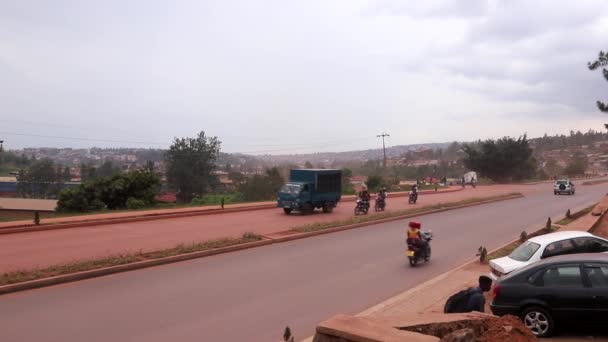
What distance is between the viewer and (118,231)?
2130cm

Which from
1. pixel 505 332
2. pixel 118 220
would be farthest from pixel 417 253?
pixel 118 220

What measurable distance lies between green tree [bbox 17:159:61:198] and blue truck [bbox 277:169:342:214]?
34337 millimetres

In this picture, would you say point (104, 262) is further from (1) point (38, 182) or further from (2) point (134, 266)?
(1) point (38, 182)

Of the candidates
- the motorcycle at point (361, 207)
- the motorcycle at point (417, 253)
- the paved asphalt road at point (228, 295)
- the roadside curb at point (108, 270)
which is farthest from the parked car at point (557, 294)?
the motorcycle at point (361, 207)

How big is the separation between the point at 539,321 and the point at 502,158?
77.7m

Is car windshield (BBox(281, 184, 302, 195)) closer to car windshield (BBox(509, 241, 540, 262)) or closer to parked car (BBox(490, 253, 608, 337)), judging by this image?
car windshield (BBox(509, 241, 540, 262))

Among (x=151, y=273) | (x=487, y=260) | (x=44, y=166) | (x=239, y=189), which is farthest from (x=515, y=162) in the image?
(x=151, y=273)

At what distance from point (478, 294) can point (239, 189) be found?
42.4m

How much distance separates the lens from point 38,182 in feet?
181

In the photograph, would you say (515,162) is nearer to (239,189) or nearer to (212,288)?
(239,189)

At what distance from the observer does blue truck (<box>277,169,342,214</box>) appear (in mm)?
30125

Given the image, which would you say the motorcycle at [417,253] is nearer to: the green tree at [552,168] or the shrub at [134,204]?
the shrub at [134,204]

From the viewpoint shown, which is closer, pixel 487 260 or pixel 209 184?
pixel 487 260

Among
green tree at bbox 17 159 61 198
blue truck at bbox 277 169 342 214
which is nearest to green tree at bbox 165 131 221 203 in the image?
green tree at bbox 17 159 61 198
